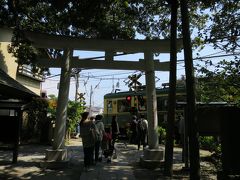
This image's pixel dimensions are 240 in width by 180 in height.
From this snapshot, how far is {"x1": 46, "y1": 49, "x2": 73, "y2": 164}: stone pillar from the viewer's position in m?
12.5

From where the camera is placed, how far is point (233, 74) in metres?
8.88

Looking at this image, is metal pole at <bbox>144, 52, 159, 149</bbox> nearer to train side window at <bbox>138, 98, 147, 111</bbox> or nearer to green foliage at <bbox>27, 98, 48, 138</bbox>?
green foliage at <bbox>27, 98, 48, 138</bbox>

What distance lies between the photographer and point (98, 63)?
45.7 feet

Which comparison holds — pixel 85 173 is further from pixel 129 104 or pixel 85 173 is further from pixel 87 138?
pixel 129 104

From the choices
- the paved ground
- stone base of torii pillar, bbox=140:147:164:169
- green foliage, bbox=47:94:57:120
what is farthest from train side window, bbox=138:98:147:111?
stone base of torii pillar, bbox=140:147:164:169

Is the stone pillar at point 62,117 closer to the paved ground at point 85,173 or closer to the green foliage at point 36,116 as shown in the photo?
the paved ground at point 85,173

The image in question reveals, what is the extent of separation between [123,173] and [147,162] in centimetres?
136

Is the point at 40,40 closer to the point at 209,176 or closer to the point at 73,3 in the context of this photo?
the point at 73,3

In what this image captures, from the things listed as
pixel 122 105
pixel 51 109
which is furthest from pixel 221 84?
pixel 122 105

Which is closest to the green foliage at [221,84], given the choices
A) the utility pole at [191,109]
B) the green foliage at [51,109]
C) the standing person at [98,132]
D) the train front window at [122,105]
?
the utility pole at [191,109]

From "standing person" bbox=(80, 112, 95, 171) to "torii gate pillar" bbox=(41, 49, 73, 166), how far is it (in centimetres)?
113

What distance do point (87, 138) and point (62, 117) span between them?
5.77 feet

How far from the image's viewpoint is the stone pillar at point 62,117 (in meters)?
12.5

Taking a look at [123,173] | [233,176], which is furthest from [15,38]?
[233,176]
